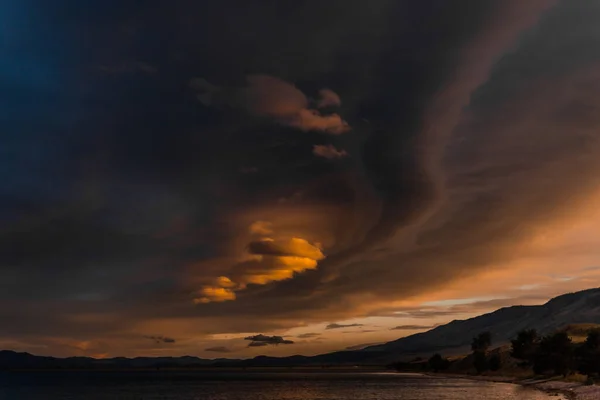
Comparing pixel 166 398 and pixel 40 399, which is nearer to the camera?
pixel 166 398

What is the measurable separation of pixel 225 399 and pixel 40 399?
67.2 m

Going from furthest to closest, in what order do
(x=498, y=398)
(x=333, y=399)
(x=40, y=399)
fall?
(x=40, y=399) → (x=333, y=399) → (x=498, y=398)

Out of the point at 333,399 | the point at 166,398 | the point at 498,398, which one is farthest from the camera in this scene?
the point at 166,398

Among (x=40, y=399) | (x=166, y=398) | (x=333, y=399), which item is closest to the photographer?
(x=333, y=399)

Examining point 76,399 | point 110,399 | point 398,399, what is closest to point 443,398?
point 398,399

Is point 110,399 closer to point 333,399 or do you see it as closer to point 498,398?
point 333,399

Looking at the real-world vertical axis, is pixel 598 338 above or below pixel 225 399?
above

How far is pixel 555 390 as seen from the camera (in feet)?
565

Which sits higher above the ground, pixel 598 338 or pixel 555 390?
pixel 598 338

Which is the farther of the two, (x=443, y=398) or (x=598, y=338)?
(x=598, y=338)

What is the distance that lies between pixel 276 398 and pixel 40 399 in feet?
269

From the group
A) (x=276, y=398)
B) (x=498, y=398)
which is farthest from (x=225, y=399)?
(x=498, y=398)

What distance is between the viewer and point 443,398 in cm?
16162

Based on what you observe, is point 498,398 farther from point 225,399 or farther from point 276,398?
point 225,399
